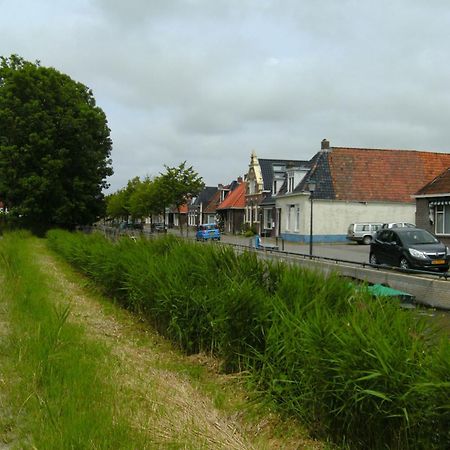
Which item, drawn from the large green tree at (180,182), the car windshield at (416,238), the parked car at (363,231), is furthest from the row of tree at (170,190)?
the car windshield at (416,238)

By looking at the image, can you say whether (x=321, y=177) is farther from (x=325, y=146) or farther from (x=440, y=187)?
(x=440, y=187)

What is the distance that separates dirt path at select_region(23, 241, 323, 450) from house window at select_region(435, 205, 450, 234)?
73.2ft

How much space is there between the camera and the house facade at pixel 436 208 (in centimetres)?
2722

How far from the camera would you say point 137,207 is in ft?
225

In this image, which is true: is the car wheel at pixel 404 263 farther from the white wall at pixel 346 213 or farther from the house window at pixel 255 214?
the house window at pixel 255 214

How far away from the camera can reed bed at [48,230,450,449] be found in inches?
141

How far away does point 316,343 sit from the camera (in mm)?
4289

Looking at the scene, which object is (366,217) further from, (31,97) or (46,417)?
(46,417)

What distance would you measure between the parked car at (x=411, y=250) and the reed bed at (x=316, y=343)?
1180cm

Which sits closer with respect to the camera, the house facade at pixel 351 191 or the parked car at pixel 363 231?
the parked car at pixel 363 231

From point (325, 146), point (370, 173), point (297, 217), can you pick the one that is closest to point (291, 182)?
point (297, 217)

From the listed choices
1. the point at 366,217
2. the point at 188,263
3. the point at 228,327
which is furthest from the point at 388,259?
the point at 366,217

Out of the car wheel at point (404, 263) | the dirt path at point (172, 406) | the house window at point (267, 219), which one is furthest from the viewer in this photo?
the house window at point (267, 219)

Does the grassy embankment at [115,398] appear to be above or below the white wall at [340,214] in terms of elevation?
below
